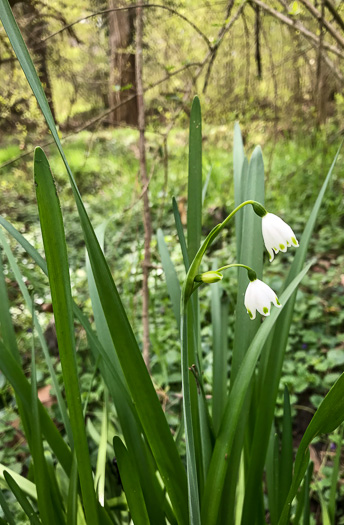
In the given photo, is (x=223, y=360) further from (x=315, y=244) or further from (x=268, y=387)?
(x=315, y=244)

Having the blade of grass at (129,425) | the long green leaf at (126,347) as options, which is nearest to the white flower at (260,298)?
the long green leaf at (126,347)

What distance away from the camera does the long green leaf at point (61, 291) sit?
0.50 meters

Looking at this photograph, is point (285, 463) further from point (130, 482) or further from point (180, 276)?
point (180, 276)

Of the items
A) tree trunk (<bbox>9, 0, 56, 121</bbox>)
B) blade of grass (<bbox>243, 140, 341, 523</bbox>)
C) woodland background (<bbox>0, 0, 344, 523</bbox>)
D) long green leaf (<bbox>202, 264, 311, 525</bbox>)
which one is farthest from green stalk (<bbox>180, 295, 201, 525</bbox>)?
tree trunk (<bbox>9, 0, 56, 121</bbox>)

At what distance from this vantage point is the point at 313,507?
50.6 inches

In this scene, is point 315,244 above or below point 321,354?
above

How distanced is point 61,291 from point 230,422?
34 centimetres

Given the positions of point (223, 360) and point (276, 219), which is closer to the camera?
point (276, 219)

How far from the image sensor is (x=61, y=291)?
1.79 ft

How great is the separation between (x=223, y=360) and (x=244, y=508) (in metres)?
0.28

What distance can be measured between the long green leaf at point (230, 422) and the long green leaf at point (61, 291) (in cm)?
19

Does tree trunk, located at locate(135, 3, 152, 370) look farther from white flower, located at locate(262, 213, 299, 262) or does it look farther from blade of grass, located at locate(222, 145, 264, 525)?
white flower, located at locate(262, 213, 299, 262)

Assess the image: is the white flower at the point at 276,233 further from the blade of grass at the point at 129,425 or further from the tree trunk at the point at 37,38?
the tree trunk at the point at 37,38

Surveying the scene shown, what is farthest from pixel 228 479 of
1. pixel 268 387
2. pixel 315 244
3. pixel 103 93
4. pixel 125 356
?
pixel 103 93
